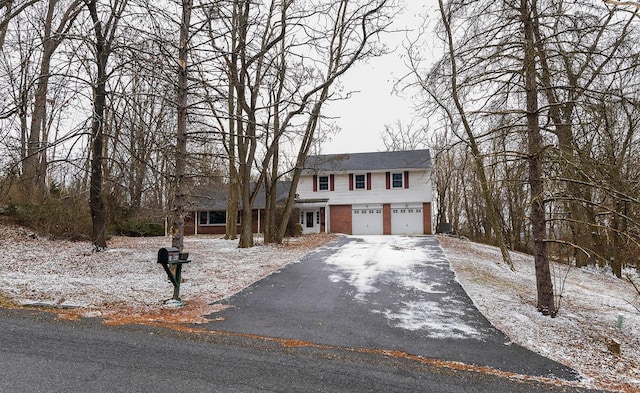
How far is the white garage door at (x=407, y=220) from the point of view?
2373 centimetres

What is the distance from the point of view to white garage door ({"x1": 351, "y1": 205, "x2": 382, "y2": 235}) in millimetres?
24266

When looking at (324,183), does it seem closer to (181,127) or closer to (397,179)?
(397,179)

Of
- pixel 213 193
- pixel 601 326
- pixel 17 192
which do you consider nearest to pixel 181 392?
pixel 601 326

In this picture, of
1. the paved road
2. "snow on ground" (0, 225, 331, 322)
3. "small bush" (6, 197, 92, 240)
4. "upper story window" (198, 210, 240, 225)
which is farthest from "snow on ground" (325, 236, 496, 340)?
"upper story window" (198, 210, 240, 225)

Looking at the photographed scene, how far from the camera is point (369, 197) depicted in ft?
80.5

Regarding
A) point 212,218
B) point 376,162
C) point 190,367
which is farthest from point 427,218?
point 190,367

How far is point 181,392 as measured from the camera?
338 cm

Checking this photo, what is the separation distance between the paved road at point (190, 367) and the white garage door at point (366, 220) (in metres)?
19.8

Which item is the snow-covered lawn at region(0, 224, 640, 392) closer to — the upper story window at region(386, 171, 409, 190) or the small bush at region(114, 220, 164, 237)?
the small bush at region(114, 220, 164, 237)

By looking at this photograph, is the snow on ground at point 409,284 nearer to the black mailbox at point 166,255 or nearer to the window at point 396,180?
the black mailbox at point 166,255

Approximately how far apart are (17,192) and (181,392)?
14526 mm

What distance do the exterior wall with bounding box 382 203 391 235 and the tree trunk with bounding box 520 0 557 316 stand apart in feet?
54.8

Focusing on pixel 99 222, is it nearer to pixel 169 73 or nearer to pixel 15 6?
pixel 169 73

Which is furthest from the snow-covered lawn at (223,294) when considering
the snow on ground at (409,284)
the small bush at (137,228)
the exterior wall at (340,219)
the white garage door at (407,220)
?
the exterior wall at (340,219)
